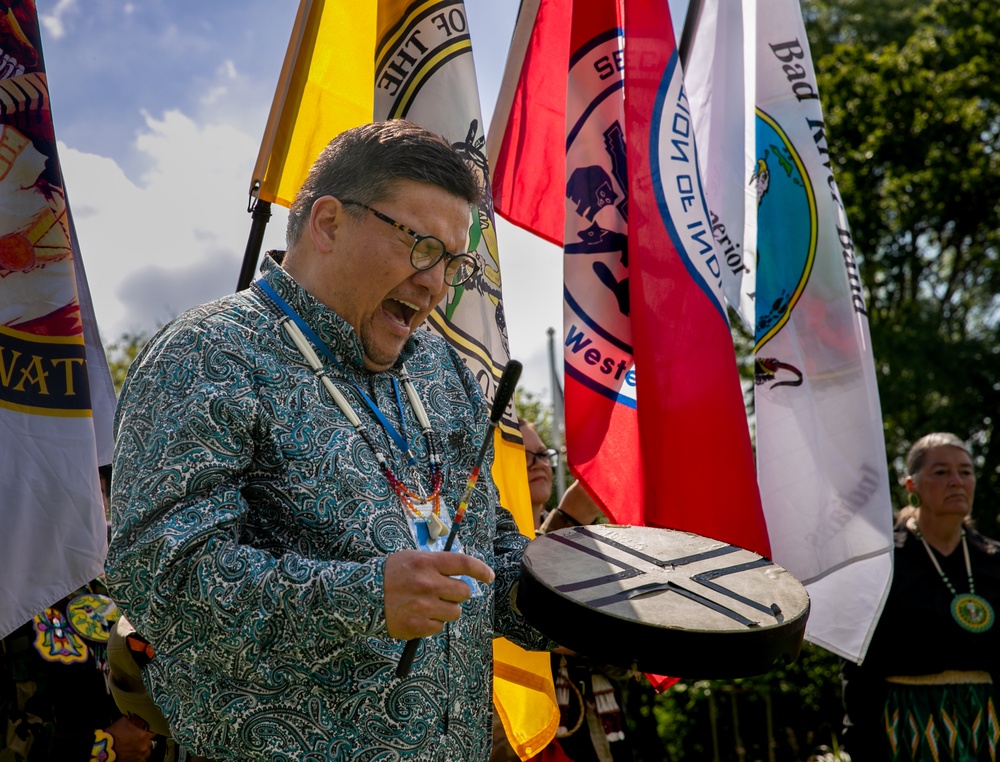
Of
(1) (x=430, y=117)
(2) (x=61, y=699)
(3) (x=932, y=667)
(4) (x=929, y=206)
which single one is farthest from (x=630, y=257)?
(4) (x=929, y=206)

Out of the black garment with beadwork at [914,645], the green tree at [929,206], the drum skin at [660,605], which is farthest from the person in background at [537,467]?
the green tree at [929,206]

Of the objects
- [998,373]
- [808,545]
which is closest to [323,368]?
[808,545]

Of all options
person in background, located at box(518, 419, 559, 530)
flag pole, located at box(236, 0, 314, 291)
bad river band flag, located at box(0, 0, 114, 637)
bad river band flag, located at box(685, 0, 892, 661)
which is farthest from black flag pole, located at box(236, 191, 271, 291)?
bad river band flag, located at box(685, 0, 892, 661)

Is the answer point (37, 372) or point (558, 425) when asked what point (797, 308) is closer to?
point (37, 372)

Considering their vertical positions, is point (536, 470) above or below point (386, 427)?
above

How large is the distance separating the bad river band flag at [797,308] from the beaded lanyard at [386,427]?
9.26 ft

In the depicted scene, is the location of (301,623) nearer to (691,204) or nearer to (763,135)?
(691,204)

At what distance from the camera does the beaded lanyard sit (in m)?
2.14

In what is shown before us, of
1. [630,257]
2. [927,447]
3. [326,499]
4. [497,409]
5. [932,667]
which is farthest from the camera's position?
[927,447]

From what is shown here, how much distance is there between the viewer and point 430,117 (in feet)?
13.4

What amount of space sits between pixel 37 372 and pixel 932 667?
4215mm

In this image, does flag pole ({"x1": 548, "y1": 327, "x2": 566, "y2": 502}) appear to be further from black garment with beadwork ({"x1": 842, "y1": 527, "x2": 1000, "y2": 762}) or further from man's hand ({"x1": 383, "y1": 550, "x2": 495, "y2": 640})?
man's hand ({"x1": 383, "y1": 550, "x2": 495, "y2": 640})

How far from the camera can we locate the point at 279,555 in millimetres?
1987

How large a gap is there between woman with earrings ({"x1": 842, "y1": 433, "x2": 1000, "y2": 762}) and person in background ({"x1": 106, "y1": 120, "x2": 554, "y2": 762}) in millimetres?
3358
